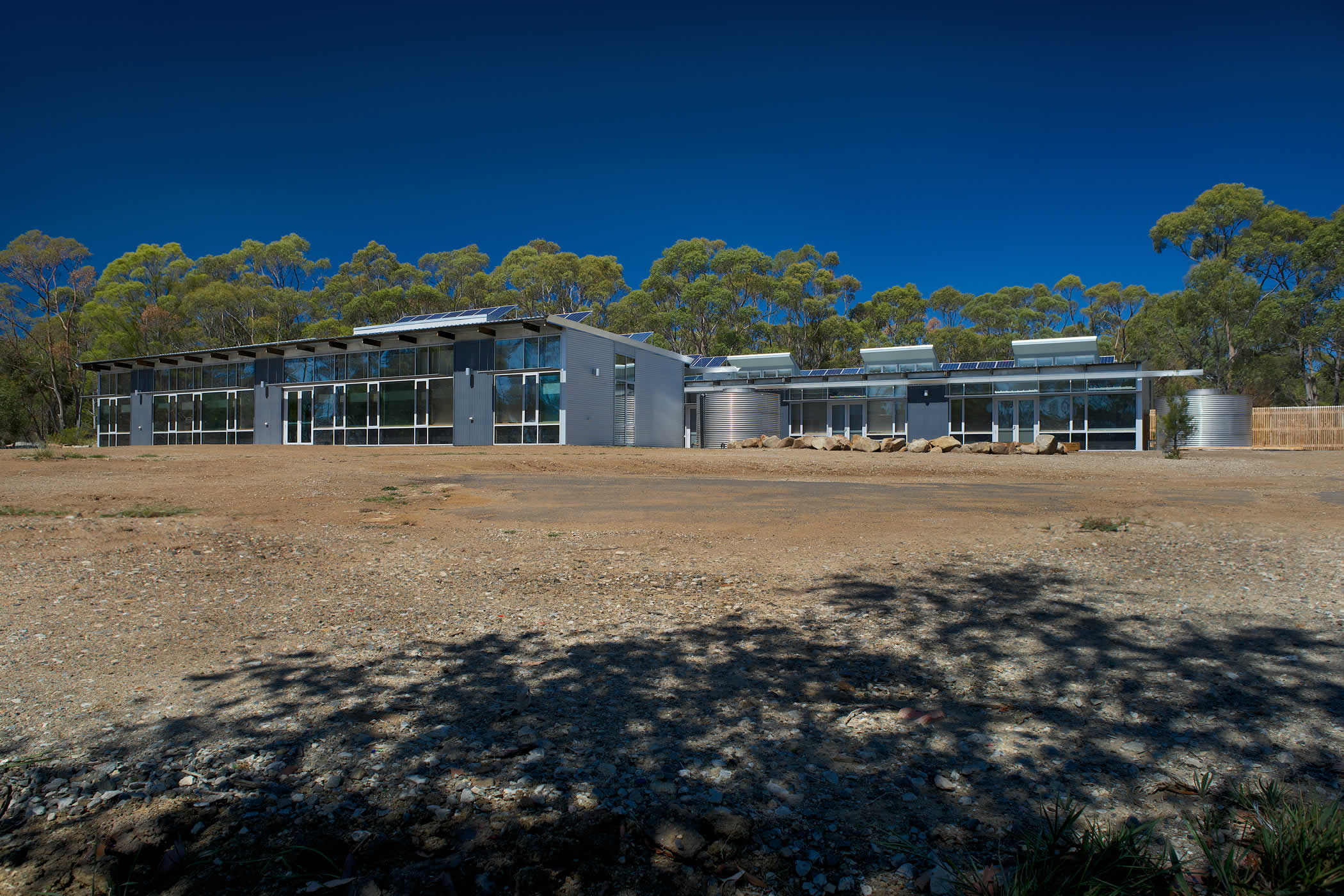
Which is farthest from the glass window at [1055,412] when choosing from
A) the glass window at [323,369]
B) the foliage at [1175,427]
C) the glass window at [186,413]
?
the glass window at [186,413]

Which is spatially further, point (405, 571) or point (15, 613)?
point (405, 571)

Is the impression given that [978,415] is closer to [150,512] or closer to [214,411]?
[150,512]

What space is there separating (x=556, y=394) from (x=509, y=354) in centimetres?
251

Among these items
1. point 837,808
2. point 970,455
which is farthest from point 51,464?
point 970,455

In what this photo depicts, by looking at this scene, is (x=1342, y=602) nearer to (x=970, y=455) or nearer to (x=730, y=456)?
(x=730, y=456)

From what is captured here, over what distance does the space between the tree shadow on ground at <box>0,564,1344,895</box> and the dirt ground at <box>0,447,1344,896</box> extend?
1 cm

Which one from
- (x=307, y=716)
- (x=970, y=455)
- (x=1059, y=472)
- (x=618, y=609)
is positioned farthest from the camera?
(x=970, y=455)

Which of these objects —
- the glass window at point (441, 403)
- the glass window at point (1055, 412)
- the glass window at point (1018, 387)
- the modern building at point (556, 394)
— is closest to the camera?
the modern building at point (556, 394)

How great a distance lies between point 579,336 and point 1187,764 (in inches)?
928

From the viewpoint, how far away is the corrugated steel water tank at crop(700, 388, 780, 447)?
31125 millimetres

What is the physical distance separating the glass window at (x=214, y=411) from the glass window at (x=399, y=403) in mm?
9758

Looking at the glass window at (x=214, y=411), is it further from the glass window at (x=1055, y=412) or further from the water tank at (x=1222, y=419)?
the water tank at (x=1222, y=419)

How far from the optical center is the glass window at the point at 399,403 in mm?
27109

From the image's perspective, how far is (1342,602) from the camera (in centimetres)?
421
